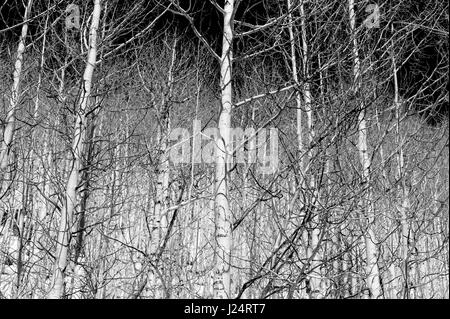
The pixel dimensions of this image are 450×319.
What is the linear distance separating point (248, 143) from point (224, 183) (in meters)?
0.62

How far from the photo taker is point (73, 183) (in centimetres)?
392

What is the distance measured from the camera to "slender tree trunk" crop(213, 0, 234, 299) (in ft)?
7.77

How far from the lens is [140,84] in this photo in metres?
8.36

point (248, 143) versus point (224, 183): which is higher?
point (248, 143)

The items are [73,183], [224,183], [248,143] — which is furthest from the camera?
[73,183]

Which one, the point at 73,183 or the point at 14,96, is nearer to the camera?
the point at 73,183

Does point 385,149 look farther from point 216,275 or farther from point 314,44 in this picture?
point 216,275

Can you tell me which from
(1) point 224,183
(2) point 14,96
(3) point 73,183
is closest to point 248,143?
(1) point 224,183

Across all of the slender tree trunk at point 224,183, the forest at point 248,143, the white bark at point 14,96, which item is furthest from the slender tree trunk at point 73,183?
the white bark at point 14,96

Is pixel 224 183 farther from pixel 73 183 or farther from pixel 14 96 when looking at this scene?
→ pixel 14 96

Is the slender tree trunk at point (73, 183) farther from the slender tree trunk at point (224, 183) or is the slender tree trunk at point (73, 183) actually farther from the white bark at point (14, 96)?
the white bark at point (14, 96)

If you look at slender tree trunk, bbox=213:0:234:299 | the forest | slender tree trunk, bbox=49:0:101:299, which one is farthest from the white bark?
slender tree trunk, bbox=213:0:234:299
